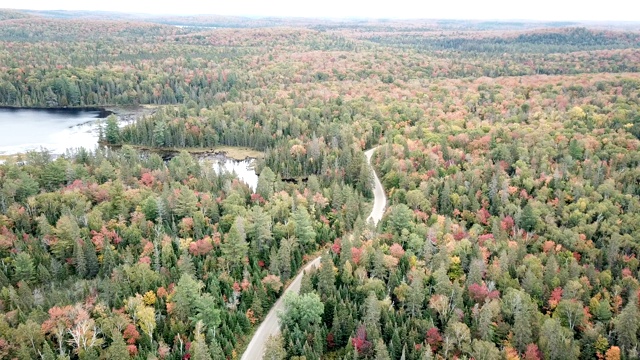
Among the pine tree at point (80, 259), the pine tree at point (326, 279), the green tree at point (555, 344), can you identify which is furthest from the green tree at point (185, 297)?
the green tree at point (555, 344)

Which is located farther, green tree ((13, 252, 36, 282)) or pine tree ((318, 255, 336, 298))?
green tree ((13, 252, 36, 282))

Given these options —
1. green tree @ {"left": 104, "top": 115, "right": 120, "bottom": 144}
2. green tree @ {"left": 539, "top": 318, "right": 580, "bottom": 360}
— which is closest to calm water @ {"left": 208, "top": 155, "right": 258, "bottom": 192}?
green tree @ {"left": 104, "top": 115, "right": 120, "bottom": 144}

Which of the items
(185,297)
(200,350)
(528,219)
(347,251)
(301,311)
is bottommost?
(301,311)

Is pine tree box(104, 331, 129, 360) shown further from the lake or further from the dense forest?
the lake

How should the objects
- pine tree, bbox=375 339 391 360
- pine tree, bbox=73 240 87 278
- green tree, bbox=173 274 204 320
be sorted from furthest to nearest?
1. pine tree, bbox=73 240 87 278
2. green tree, bbox=173 274 204 320
3. pine tree, bbox=375 339 391 360

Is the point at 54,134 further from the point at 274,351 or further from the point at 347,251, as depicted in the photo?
the point at 274,351

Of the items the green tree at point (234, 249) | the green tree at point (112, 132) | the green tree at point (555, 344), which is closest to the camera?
the green tree at point (555, 344)

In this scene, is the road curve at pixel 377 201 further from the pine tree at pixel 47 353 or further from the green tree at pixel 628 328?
the pine tree at pixel 47 353

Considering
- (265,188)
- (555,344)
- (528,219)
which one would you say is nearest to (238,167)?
(265,188)

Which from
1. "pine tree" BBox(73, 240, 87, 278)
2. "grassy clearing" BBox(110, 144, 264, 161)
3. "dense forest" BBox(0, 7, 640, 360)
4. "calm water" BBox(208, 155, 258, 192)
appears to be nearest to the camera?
"dense forest" BBox(0, 7, 640, 360)
